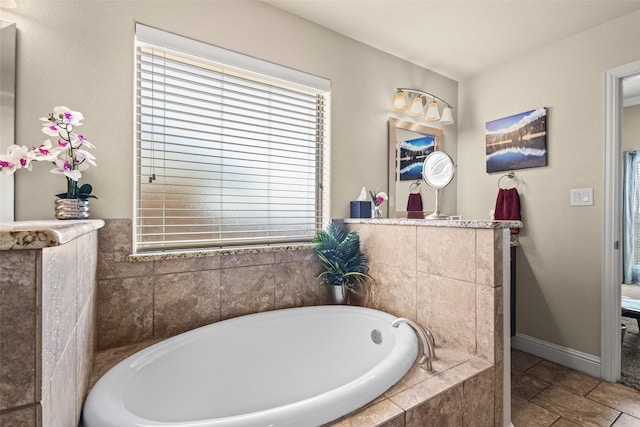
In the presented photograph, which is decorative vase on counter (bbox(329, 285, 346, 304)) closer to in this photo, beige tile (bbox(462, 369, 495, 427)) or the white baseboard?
beige tile (bbox(462, 369, 495, 427))

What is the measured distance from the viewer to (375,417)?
95 centimetres

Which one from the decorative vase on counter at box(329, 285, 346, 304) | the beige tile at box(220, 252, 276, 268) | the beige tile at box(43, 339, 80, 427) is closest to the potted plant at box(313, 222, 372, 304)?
the decorative vase on counter at box(329, 285, 346, 304)

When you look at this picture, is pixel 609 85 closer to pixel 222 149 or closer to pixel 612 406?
pixel 612 406

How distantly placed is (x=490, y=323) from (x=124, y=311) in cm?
173

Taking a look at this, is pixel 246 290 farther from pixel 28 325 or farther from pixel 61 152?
pixel 28 325

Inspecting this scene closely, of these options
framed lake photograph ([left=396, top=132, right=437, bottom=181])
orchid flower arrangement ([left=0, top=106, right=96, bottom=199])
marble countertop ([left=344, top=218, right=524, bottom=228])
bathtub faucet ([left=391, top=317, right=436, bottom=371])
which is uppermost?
framed lake photograph ([left=396, top=132, right=437, bottom=181])

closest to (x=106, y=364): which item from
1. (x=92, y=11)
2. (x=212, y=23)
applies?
(x=92, y=11)

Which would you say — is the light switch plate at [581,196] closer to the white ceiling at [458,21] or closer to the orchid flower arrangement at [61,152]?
the white ceiling at [458,21]

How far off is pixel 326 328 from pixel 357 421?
877mm

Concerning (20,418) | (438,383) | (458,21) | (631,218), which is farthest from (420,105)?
(631,218)

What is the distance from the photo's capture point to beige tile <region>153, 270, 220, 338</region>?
1575 millimetres

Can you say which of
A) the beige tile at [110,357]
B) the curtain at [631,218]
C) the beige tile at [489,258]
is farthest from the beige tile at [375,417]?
the curtain at [631,218]

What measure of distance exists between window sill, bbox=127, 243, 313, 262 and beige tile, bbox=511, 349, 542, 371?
1.78 meters

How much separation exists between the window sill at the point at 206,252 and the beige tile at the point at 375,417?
1090 millimetres
